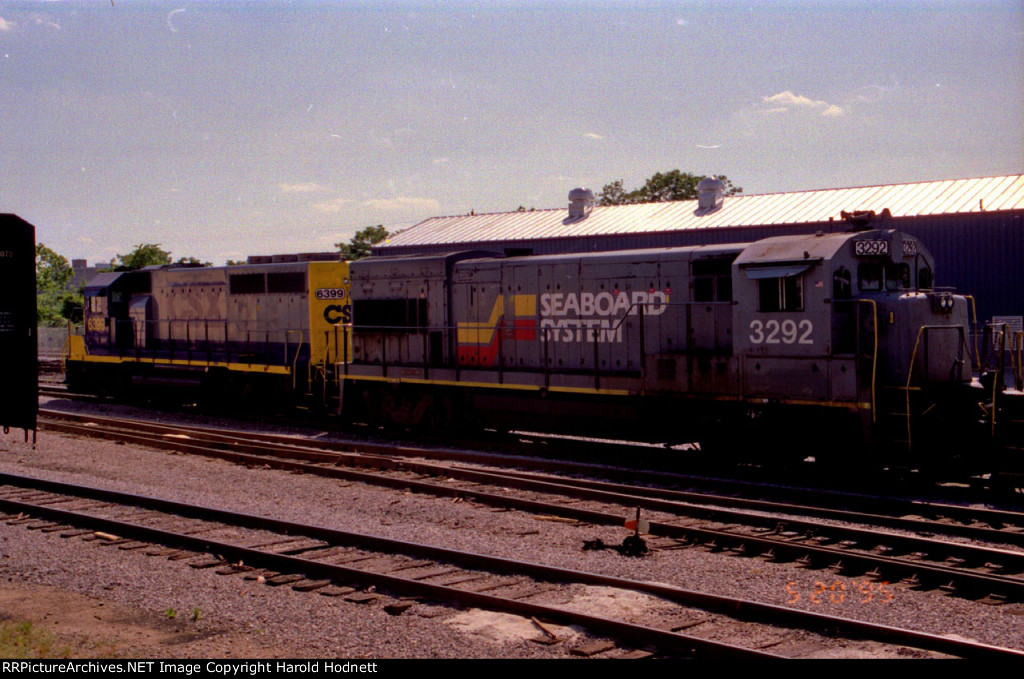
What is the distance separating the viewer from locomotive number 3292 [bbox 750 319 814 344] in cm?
1130

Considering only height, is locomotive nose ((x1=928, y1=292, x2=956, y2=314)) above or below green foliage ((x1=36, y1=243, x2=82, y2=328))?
below

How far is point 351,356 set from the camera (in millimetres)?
18031

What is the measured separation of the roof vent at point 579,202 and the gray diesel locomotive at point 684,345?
1413cm

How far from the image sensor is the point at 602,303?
14258 millimetres

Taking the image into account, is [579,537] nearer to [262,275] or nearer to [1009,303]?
[262,275]

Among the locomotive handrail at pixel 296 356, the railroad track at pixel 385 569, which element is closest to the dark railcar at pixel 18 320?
the railroad track at pixel 385 569

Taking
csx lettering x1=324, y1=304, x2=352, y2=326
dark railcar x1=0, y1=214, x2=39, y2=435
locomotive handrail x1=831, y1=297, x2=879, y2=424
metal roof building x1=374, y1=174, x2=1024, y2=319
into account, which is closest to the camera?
dark railcar x1=0, y1=214, x2=39, y2=435

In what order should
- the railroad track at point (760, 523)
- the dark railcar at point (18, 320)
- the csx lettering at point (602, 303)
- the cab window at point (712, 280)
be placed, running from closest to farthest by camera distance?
the dark railcar at point (18, 320) < the railroad track at point (760, 523) < the cab window at point (712, 280) < the csx lettering at point (602, 303)

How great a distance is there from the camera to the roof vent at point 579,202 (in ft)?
100

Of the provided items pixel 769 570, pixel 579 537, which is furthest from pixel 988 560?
pixel 579 537

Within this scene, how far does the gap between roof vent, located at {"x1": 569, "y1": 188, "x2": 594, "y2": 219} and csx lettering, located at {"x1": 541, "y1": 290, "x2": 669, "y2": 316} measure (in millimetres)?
16062
